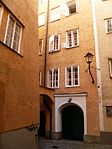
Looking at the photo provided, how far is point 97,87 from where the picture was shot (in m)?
13.0

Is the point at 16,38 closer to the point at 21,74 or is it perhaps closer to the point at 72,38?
the point at 21,74

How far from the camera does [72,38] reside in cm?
1525

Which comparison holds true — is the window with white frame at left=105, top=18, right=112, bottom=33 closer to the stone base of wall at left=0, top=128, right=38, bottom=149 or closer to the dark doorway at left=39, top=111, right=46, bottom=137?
the dark doorway at left=39, top=111, right=46, bottom=137

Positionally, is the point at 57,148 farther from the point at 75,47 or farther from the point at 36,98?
the point at 75,47

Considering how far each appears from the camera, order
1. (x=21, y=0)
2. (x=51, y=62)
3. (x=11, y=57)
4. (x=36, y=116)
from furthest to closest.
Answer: (x=51, y=62), (x=36, y=116), (x=21, y=0), (x=11, y=57)

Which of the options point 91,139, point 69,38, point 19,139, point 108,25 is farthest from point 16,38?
point 91,139

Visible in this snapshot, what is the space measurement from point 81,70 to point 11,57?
25.1 feet

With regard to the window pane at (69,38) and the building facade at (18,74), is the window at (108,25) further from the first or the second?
the building facade at (18,74)

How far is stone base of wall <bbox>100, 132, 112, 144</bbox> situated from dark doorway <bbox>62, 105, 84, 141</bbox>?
2.86 metres

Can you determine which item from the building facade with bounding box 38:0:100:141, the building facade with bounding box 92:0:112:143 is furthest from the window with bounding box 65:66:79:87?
the building facade with bounding box 92:0:112:143

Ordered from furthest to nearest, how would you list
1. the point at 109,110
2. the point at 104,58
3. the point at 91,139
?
1. the point at 104,58
2. the point at 91,139
3. the point at 109,110

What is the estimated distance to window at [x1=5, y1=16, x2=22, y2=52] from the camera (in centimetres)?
755

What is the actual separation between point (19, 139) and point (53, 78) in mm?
8173

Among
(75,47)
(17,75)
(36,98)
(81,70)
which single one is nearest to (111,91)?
(81,70)
